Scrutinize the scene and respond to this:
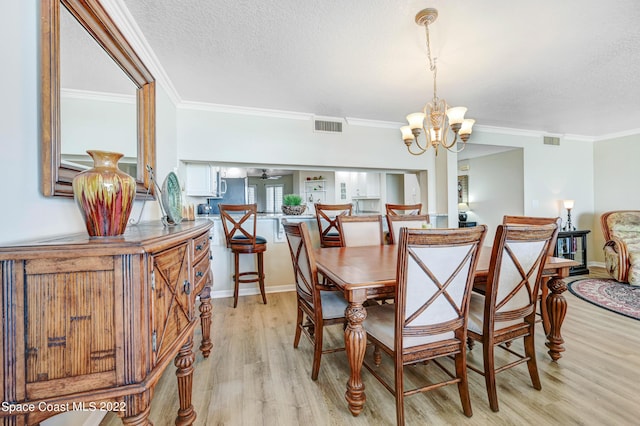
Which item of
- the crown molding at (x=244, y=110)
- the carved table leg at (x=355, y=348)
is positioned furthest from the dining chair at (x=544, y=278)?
the crown molding at (x=244, y=110)

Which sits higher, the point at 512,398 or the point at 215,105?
the point at 215,105

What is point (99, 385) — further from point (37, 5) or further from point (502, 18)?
point (502, 18)

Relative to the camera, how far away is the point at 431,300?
1335 mm

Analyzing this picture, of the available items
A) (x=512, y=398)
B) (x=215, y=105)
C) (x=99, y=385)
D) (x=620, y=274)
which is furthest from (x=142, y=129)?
(x=620, y=274)

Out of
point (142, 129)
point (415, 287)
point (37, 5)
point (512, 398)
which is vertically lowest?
point (512, 398)

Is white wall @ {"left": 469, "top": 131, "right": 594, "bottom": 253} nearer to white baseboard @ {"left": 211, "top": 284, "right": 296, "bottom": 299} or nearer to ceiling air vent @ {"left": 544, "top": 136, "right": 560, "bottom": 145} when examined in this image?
ceiling air vent @ {"left": 544, "top": 136, "right": 560, "bottom": 145}

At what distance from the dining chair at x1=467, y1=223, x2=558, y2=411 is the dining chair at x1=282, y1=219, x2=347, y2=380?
81 centimetres

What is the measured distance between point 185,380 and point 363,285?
973 mm

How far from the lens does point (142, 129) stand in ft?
6.80

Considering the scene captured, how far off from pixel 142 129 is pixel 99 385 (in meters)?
1.85

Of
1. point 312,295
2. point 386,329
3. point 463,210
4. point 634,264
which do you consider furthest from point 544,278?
point 463,210

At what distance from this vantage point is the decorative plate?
1.65 m

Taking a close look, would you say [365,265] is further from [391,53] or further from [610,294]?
[610,294]

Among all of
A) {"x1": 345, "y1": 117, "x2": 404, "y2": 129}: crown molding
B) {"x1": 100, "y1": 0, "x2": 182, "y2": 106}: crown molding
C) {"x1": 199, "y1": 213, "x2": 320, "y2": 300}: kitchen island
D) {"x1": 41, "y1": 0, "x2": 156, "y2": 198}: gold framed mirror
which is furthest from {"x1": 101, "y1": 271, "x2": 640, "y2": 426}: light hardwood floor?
{"x1": 345, "y1": 117, "x2": 404, "y2": 129}: crown molding
